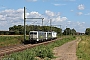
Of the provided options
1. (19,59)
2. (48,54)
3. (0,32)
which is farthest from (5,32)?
(19,59)

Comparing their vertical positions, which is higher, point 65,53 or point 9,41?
point 65,53

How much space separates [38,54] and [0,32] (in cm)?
8492

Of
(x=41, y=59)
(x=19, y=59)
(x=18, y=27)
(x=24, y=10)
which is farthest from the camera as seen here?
(x=18, y=27)

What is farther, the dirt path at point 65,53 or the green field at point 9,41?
the green field at point 9,41

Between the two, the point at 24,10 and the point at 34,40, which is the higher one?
the point at 24,10

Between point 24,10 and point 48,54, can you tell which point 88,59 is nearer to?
point 48,54

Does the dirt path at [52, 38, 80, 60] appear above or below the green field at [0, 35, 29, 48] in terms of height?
above

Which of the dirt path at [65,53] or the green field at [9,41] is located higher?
the dirt path at [65,53]

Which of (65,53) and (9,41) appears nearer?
(65,53)

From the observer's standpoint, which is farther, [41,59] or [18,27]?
[18,27]

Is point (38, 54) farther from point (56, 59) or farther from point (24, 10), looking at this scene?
point (24, 10)

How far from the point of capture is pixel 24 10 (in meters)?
49.3

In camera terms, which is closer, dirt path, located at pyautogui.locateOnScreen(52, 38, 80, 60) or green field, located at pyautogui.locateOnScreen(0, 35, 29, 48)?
dirt path, located at pyautogui.locateOnScreen(52, 38, 80, 60)

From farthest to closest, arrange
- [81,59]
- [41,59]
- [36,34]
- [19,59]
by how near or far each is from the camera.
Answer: [36,34] → [81,59] → [41,59] → [19,59]
